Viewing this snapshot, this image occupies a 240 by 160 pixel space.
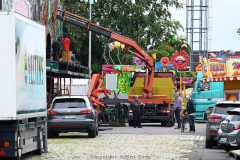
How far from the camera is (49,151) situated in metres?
14.8

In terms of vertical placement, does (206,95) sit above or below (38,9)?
below

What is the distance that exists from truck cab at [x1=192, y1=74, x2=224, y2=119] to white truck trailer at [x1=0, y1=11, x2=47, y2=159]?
68.3ft

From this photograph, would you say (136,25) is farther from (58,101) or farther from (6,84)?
(6,84)

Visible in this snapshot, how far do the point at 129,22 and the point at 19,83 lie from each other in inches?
1764

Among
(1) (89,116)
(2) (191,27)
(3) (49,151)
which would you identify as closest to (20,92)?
(3) (49,151)

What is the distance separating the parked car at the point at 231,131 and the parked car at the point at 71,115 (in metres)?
5.97

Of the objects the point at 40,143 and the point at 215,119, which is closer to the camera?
the point at 40,143

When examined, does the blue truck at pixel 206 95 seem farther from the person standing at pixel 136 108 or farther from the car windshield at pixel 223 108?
the car windshield at pixel 223 108

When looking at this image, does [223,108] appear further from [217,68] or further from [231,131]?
[217,68]

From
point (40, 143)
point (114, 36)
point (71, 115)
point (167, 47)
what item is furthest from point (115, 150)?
point (167, 47)

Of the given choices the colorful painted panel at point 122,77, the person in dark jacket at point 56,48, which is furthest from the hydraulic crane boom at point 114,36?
the colorful painted panel at point 122,77

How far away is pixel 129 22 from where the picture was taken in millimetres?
55594

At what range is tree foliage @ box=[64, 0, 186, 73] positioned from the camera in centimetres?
5391

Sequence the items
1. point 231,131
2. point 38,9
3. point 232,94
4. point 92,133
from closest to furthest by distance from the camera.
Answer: point 231,131 < point 92,133 < point 232,94 < point 38,9
